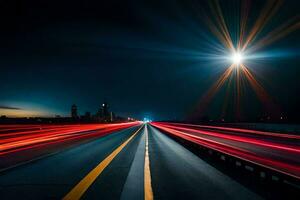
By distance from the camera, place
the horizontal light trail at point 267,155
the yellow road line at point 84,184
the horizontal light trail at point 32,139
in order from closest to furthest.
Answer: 1. the yellow road line at point 84,184
2. the horizontal light trail at point 267,155
3. the horizontal light trail at point 32,139

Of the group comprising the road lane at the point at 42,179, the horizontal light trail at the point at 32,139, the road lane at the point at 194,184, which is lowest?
the road lane at the point at 194,184

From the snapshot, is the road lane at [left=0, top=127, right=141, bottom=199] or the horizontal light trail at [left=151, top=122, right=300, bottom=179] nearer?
the road lane at [left=0, top=127, right=141, bottom=199]

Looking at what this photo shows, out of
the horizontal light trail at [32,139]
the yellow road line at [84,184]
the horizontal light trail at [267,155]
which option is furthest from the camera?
the horizontal light trail at [32,139]

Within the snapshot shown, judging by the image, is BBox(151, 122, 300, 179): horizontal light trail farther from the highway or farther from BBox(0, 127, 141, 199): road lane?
BBox(0, 127, 141, 199): road lane

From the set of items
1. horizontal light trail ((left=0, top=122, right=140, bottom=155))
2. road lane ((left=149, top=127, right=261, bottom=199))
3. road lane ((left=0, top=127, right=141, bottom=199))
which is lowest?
road lane ((left=149, top=127, right=261, bottom=199))

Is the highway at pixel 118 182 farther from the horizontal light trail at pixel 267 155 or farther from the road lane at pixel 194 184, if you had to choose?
the horizontal light trail at pixel 267 155

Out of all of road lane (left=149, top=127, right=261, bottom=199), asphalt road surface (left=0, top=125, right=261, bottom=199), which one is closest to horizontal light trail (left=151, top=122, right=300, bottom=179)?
road lane (left=149, top=127, right=261, bottom=199)

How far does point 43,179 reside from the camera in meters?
10.1

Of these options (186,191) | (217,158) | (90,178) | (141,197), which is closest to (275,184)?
(186,191)

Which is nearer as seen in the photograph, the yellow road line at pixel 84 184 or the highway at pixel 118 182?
the yellow road line at pixel 84 184

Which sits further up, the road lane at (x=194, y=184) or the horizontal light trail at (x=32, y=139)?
the horizontal light trail at (x=32, y=139)

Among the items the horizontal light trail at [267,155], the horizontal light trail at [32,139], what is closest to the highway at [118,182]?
the horizontal light trail at [267,155]

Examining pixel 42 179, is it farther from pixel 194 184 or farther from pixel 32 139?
pixel 32 139

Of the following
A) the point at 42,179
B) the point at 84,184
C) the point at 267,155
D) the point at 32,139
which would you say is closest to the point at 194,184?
the point at 84,184
